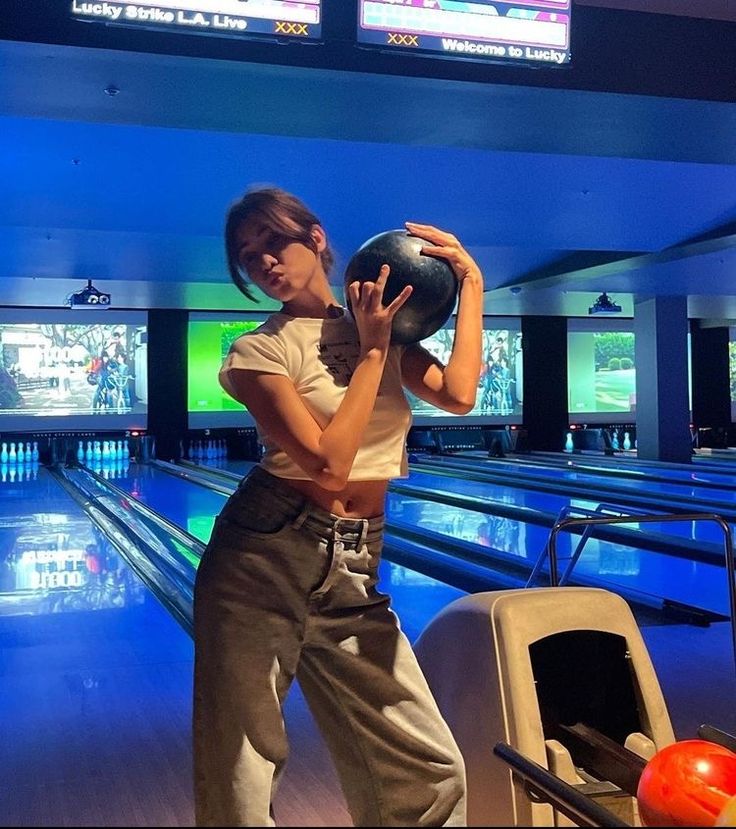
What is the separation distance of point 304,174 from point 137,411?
9718 mm

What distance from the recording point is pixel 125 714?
3.18 m

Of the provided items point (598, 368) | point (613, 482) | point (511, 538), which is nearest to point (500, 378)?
point (598, 368)

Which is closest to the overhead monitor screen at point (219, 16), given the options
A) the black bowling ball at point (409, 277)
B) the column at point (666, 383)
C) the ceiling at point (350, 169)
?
the ceiling at point (350, 169)

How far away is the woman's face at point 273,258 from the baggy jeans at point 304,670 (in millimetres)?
310

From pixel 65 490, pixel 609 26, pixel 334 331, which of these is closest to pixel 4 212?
pixel 65 490

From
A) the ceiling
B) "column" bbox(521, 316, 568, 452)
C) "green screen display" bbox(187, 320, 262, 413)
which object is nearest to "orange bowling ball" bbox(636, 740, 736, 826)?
the ceiling

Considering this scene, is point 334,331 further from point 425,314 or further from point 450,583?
point 450,583

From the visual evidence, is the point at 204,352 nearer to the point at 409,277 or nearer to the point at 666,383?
the point at 666,383

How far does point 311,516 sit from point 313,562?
7 cm

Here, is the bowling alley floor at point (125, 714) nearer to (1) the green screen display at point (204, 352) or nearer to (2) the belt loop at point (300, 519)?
(2) the belt loop at point (300, 519)

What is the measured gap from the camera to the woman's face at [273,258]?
1.50m

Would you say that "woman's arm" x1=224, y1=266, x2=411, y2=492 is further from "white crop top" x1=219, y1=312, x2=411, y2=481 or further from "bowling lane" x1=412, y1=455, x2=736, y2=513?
"bowling lane" x1=412, y1=455, x2=736, y2=513

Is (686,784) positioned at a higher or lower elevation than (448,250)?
lower

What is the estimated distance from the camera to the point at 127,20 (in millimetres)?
3184
